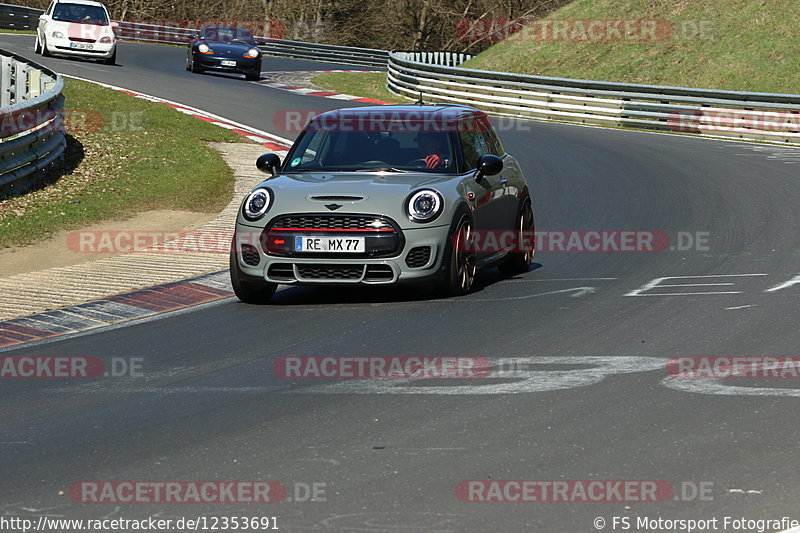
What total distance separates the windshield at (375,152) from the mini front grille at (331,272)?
3.96 ft

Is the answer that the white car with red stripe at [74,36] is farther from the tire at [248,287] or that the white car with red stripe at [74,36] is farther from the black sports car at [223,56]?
the tire at [248,287]

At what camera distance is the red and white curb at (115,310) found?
9.59m

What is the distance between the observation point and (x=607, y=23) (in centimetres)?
4609

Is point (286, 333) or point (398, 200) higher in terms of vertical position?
point (398, 200)

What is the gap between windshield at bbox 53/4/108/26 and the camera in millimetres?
→ 35781

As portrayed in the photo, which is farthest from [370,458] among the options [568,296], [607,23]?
[607,23]

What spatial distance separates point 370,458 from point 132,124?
17.7 m

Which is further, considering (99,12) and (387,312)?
(99,12)

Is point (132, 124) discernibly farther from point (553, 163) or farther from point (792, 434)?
point (792, 434)

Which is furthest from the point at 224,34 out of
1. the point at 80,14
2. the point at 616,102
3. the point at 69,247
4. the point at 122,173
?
the point at 69,247

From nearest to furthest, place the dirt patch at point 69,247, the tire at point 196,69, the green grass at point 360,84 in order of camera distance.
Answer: the dirt patch at point 69,247
the green grass at point 360,84
the tire at point 196,69

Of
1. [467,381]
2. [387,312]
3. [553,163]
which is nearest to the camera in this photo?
[467,381]

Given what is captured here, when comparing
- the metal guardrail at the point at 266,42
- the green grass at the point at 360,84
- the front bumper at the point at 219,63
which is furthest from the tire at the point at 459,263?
the metal guardrail at the point at 266,42

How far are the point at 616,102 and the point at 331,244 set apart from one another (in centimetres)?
2151
